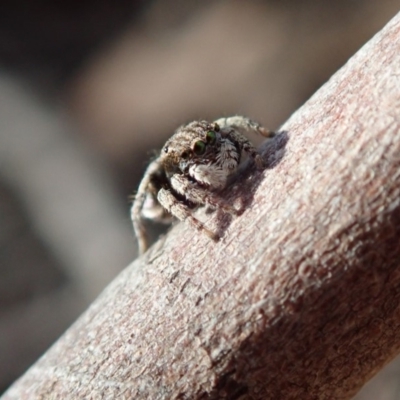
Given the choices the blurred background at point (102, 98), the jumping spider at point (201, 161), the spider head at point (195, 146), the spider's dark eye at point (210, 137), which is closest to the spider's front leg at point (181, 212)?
the jumping spider at point (201, 161)

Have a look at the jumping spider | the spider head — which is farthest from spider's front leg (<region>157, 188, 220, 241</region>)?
the spider head

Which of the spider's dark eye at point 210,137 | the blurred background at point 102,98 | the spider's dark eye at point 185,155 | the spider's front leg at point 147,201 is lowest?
the spider's dark eye at point 210,137

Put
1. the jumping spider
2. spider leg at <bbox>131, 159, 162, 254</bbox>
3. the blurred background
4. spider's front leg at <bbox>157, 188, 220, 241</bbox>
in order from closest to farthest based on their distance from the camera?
spider's front leg at <bbox>157, 188, 220, 241</bbox> < the jumping spider < spider leg at <bbox>131, 159, 162, 254</bbox> < the blurred background

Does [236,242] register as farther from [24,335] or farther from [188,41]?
[188,41]

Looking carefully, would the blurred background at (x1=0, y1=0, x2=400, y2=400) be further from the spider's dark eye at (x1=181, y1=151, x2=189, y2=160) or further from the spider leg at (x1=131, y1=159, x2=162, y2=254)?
the spider's dark eye at (x1=181, y1=151, x2=189, y2=160)

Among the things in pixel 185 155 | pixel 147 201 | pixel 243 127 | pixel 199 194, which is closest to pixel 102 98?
pixel 147 201

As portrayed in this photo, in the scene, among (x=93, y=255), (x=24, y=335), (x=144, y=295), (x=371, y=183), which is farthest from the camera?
(x=93, y=255)

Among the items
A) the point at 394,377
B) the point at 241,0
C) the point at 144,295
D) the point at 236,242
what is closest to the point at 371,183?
the point at 236,242

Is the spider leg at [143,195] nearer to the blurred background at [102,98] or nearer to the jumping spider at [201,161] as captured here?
the jumping spider at [201,161]
